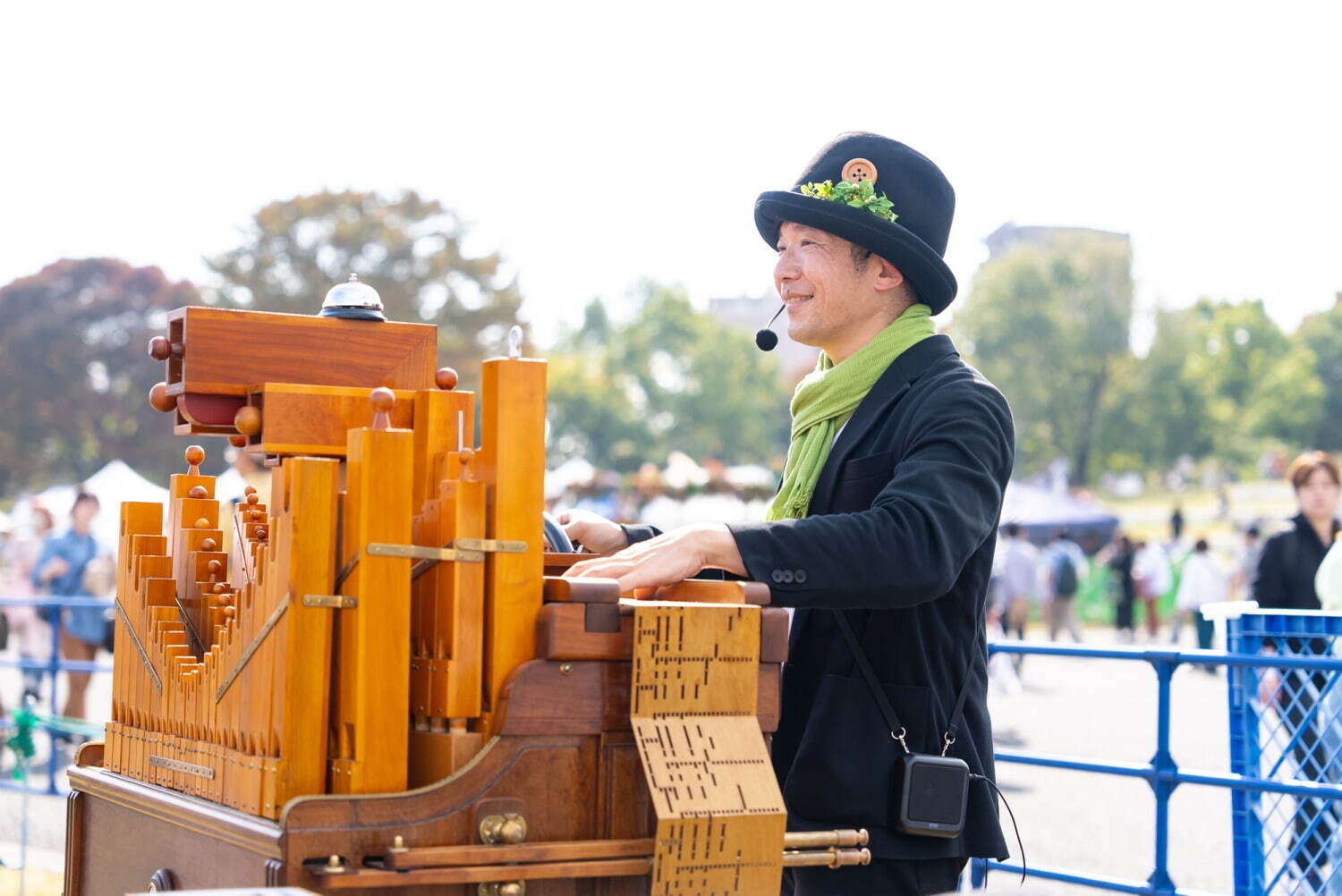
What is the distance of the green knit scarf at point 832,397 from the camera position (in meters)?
2.67

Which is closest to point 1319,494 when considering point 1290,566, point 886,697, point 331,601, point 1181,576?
point 1290,566

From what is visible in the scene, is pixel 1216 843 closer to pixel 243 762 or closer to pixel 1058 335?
pixel 243 762

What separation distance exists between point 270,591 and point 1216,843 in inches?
292

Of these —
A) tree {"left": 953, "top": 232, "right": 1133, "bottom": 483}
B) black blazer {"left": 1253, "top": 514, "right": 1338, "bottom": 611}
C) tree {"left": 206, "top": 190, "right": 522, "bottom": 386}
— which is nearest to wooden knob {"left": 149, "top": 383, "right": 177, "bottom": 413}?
A: black blazer {"left": 1253, "top": 514, "right": 1338, "bottom": 611}

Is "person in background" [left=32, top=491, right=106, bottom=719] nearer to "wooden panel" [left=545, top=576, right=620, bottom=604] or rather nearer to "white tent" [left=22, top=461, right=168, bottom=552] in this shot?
"white tent" [left=22, top=461, right=168, bottom=552]

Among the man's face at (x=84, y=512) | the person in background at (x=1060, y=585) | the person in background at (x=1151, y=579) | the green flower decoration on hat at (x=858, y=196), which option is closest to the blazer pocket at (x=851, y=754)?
the green flower decoration on hat at (x=858, y=196)

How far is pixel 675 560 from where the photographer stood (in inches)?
84.7

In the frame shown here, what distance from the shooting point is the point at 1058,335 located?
61.0m

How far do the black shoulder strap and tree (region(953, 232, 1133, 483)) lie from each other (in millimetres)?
59671

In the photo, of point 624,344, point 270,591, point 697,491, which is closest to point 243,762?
point 270,591

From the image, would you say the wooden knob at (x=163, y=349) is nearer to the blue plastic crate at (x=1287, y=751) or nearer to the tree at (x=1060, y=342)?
the blue plastic crate at (x=1287, y=751)

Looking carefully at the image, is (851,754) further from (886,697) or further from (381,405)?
(381,405)

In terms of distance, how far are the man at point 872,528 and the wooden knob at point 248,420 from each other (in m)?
0.53

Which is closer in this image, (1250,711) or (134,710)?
(134,710)
